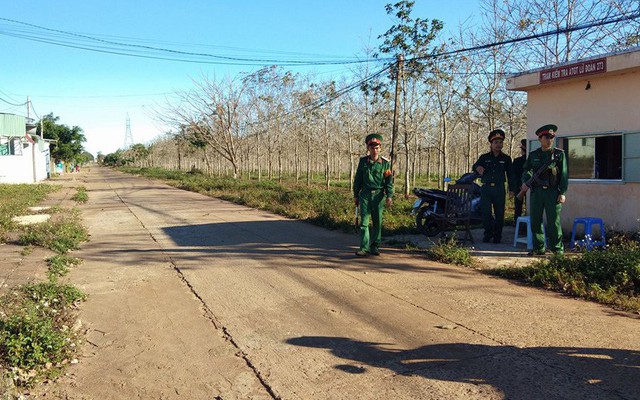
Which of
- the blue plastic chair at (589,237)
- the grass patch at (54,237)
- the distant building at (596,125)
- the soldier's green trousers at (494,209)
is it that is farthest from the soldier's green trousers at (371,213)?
the grass patch at (54,237)

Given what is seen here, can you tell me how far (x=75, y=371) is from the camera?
3668 mm

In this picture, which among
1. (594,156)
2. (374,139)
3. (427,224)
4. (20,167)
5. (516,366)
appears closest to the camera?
(516,366)

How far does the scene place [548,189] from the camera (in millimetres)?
6961

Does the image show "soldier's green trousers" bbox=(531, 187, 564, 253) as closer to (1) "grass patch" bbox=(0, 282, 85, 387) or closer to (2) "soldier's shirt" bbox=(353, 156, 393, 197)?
(2) "soldier's shirt" bbox=(353, 156, 393, 197)

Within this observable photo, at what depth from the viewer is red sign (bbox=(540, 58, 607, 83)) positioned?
7695 mm

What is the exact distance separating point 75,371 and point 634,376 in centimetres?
410

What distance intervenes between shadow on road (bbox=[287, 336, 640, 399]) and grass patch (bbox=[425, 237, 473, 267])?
3039 mm

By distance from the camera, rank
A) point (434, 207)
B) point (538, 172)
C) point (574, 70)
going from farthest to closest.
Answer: point (434, 207)
point (574, 70)
point (538, 172)

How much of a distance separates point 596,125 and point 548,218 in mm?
2460

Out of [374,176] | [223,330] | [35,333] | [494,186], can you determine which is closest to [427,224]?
[494,186]

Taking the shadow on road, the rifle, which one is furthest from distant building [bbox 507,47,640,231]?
the shadow on road

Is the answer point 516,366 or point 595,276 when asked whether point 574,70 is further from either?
point 516,366

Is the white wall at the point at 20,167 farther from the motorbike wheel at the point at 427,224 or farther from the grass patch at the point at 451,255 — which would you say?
the grass patch at the point at 451,255

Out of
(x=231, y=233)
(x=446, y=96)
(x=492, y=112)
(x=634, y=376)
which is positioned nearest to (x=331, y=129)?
(x=446, y=96)
